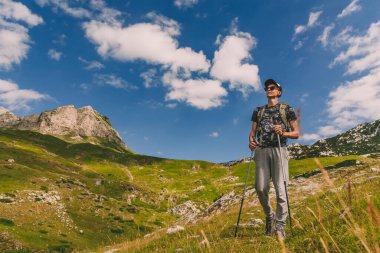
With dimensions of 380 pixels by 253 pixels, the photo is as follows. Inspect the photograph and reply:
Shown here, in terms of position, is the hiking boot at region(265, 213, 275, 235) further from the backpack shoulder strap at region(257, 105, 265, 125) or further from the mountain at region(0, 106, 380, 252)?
the backpack shoulder strap at region(257, 105, 265, 125)

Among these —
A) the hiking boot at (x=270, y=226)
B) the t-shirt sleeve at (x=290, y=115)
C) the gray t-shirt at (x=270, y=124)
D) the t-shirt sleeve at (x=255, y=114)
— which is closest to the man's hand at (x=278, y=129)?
the gray t-shirt at (x=270, y=124)

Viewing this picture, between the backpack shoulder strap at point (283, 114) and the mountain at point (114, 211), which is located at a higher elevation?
the backpack shoulder strap at point (283, 114)

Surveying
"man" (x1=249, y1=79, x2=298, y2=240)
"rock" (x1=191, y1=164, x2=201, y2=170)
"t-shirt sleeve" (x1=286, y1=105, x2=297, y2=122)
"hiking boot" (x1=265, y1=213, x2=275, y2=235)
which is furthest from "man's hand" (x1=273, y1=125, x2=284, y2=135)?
"rock" (x1=191, y1=164, x2=201, y2=170)

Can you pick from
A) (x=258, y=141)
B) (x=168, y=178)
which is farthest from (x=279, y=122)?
(x=168, y=178)

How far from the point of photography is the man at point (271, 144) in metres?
8.29

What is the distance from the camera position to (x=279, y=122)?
8766 millimetres

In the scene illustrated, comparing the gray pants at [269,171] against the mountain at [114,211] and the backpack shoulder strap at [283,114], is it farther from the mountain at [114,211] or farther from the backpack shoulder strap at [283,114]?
the mountain at [114,211]

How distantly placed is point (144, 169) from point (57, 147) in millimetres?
53484

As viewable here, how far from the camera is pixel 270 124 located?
880 cm

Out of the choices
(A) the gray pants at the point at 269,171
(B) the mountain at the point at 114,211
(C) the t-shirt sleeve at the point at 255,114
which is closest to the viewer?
(A) the gray pants at the point at 269,171

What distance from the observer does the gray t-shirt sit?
8625 millimetres

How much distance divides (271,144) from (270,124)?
1.80ft

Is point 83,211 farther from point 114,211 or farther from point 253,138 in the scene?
point 253,138

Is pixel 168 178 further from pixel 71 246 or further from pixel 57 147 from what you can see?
pixel 71 246
